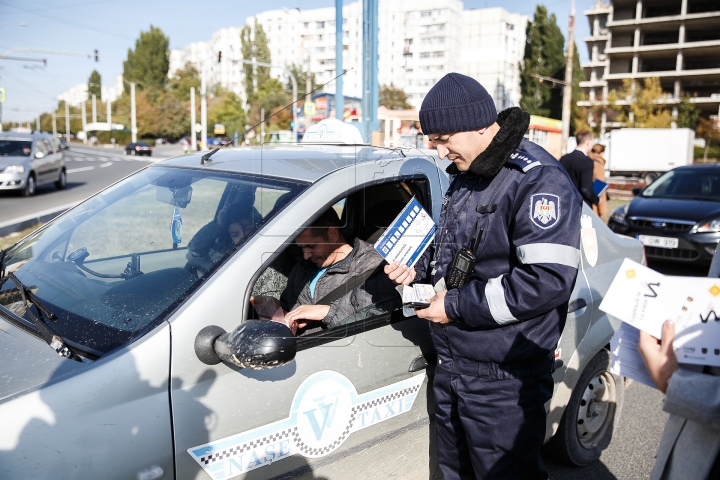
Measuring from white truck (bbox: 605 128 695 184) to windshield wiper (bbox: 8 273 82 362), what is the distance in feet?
116

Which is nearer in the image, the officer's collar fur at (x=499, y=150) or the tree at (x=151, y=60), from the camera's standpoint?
the officer's collar fur at (x=499, y=150)

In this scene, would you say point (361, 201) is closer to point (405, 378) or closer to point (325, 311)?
point (325, 311)

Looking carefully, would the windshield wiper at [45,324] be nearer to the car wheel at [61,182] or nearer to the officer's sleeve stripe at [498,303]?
the officer's sleeve stripe at [498,303]

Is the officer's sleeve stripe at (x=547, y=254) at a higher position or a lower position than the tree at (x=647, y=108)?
lower

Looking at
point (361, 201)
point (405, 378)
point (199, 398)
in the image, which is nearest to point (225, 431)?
point (199, 398)

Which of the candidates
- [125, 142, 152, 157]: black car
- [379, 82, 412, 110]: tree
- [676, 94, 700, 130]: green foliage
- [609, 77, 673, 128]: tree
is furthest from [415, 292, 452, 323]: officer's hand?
[676, 94, 700, 130]: green foliage

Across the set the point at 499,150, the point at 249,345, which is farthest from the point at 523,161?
the point at 249,345

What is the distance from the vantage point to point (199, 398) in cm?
164

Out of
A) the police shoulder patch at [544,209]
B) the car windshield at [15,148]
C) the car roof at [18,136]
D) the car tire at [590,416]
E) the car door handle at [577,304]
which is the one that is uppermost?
the car roof at [18,136]

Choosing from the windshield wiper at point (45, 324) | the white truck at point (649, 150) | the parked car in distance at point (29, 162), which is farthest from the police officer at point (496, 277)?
the white truck at point (649, 150)

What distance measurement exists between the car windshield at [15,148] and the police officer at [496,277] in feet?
57.8

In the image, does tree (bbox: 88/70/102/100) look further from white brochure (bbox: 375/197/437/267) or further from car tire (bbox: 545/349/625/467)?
white brochure (bbox: 375/197/437/267)

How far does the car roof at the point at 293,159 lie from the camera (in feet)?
7.19

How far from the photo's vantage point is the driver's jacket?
1814mm
